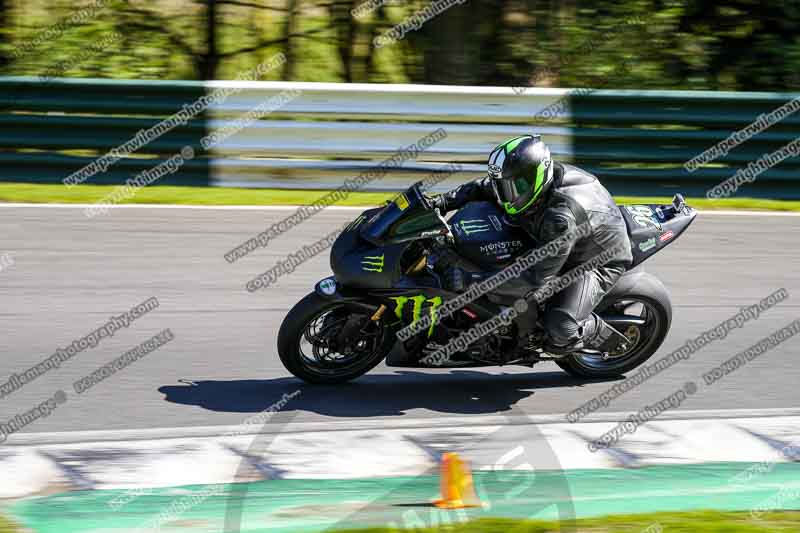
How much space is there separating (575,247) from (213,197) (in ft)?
19.9

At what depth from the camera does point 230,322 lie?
28.7ft

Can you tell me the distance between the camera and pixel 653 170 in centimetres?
1317

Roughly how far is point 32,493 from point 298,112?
781 centimetres

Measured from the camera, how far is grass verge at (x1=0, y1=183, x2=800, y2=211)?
12.2 meters

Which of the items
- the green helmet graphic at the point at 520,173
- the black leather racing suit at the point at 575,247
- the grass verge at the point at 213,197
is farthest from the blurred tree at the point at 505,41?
the green helmet graphic at the point at 520,173

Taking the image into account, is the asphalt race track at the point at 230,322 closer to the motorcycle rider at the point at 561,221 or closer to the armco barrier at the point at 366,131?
the motorcycle rider at the point at 561,221

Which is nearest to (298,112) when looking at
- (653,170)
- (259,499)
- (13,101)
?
(13,101)

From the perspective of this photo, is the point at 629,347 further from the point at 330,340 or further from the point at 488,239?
the point at 330,340

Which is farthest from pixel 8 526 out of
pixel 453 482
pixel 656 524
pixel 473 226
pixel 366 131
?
pixel 366 131

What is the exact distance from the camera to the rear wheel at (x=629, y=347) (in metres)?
7.59

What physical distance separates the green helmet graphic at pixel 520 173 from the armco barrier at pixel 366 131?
580 cm

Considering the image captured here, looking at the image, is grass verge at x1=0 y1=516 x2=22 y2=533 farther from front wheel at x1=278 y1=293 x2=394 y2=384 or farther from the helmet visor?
the helmet visor

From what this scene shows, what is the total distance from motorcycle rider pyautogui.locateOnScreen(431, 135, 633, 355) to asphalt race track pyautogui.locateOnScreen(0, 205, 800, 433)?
548mm

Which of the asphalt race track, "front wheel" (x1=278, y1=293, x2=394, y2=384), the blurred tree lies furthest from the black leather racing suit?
the blurred tree
